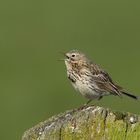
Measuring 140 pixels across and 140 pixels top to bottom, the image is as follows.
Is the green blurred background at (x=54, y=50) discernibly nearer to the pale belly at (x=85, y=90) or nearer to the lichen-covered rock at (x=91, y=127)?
the pale belly at (x=85, y=90)

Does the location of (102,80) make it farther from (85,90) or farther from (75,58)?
(75,58)

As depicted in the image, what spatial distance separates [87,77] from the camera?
950 cm

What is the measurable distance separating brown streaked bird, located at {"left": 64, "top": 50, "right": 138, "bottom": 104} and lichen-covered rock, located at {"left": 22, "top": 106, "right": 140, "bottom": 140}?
446cm

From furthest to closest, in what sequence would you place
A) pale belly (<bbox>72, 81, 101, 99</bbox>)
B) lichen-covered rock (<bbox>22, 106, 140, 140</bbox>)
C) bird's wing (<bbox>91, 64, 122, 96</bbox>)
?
pale belly (<bbox>72, 81, 101, 99</bbox>) → bird's wing (<bbox>91, 64, 122, 96</bbox>) → lichen-covered rock (<bbox>22, 106, 140, 140</bbox>)

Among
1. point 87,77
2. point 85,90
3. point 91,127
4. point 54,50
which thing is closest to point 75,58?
point 87,77

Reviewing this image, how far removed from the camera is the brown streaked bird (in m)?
9.32

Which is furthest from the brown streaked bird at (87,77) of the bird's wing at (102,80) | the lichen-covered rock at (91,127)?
the lichen-covered rock at (91,127)

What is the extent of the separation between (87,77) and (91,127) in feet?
16.1

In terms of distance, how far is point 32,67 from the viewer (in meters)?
19.0

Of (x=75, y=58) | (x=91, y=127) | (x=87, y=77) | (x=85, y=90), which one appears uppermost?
(x=75, y=58)

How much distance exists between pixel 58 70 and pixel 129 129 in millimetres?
Answer: 14481

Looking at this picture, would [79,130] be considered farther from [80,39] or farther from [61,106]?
[80,39]

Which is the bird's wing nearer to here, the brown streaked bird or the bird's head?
the brown streaked bird

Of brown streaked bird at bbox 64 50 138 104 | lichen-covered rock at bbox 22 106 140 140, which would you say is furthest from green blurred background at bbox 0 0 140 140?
lichen-covered rock at bbox 22 106 140 140
